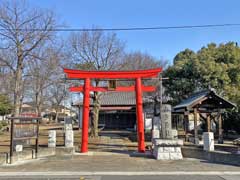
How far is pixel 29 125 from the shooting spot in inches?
512

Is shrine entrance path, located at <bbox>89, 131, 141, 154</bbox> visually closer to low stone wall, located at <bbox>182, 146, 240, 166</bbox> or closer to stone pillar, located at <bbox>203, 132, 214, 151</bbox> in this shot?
low stone wall, located at <bbox>182, 146, 240, 166</bbox>

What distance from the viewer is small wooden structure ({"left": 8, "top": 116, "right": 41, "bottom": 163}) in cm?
1155

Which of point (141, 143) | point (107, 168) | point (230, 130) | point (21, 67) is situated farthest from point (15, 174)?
point (230, 130)

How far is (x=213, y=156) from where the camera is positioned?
40.4 ft

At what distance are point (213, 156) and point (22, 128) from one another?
890 centimetres

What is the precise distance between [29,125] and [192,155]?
322 inches

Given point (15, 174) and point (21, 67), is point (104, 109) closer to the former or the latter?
point (21, 67)

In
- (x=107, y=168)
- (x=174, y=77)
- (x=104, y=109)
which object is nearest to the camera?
(x=107, y=168)

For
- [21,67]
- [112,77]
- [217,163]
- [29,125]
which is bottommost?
[217,163]

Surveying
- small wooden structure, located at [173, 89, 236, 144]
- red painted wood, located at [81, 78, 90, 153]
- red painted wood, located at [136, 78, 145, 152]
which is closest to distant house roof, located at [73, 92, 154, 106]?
small wooden structure, located at [173, 89, 236, 144]

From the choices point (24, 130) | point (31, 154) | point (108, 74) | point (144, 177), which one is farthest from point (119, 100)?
point (144, 177)

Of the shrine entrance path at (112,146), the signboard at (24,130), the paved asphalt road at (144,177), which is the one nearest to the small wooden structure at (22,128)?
the signboard at (24,130)

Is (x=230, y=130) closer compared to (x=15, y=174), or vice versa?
(x=15, y=174)

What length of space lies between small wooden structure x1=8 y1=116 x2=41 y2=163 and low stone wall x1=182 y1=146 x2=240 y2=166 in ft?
25.0
